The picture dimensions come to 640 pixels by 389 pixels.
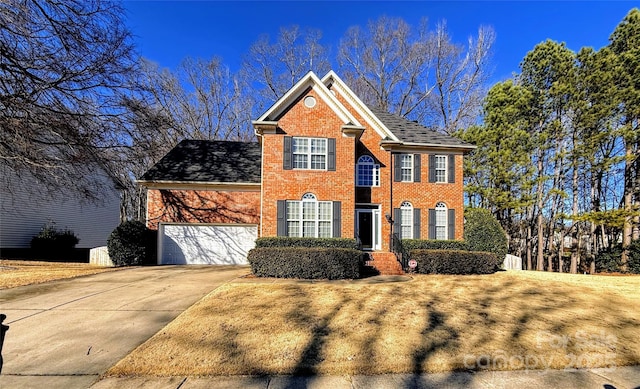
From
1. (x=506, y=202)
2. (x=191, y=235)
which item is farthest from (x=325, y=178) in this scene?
(x=506, y=202)

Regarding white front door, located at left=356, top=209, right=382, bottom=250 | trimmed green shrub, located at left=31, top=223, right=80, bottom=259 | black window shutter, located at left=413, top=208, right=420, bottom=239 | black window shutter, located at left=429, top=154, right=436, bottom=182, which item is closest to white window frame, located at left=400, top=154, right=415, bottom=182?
black window shutter, located at left=429, top=154, right=436, bottom=182

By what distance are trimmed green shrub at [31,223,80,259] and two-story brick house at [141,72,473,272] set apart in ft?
25.9

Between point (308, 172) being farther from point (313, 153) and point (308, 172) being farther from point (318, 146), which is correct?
point (318, 146)

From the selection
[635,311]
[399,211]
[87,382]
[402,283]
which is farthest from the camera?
[399,211]

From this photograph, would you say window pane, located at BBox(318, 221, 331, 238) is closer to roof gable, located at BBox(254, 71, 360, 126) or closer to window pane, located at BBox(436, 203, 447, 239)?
roof gable, located at BBox(254, 71, 360, 126)

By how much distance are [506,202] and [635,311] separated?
1305 cm

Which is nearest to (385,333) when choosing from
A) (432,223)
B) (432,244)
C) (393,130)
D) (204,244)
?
(432,244)

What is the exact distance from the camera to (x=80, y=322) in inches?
246

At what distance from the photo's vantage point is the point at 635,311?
296 inches

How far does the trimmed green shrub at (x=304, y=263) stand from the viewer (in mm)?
11094

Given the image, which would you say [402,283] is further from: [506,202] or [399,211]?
[506,202]

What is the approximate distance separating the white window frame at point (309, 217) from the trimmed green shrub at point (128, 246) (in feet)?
22.7

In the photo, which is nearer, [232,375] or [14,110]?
[232,375]

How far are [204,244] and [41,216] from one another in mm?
12091
